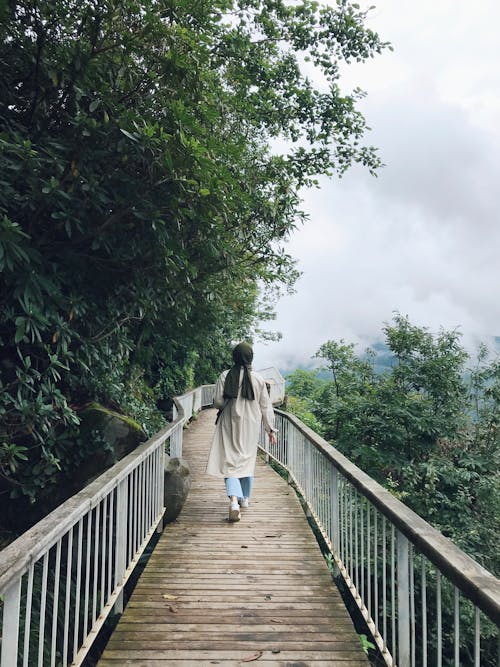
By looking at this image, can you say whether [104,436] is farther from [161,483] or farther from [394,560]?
[394,560]

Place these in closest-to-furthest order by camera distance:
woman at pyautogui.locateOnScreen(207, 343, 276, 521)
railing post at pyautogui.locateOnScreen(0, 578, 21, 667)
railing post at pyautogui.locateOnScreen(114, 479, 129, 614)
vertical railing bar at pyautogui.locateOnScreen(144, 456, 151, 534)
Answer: railing post at pyautogui.locateOnScreen(0, 578, 21, 667) → railing post at pyautogui.locateOnScreen(114, 479, 129, 614) → vertical railing bar at pyautogui.locateOnScreen(144, 456, 151, 534) → woman at pyautogui.locateOnScreen(207, 343, 276, 521)

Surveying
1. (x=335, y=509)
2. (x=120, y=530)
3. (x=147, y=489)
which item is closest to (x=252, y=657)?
(x=120, y=530)

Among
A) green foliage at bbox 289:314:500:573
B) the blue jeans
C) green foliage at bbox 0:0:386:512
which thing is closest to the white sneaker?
the blue jeans

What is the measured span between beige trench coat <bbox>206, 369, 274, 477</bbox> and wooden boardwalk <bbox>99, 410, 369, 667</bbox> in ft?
2.14

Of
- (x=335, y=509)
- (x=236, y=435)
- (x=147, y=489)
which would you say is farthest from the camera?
(x=236, y=435)

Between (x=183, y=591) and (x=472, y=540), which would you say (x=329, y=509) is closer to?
(x=183, y=591)

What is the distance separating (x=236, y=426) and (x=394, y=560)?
2759mm

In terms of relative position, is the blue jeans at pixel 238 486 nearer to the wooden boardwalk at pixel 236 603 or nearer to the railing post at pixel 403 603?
the wooden boardwalk at pixel 236 603

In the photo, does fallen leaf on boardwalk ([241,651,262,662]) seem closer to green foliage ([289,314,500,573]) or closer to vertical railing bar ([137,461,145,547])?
vertical railing bar ([137,461,145,547])

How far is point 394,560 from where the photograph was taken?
2422 mm

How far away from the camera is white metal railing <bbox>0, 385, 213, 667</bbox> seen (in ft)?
5.12

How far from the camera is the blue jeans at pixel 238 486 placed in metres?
5.00

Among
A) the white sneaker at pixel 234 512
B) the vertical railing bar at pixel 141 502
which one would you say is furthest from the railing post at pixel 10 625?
the white sneaker at pixel 234 512

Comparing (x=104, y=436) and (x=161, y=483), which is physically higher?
(x=104, y=436)
